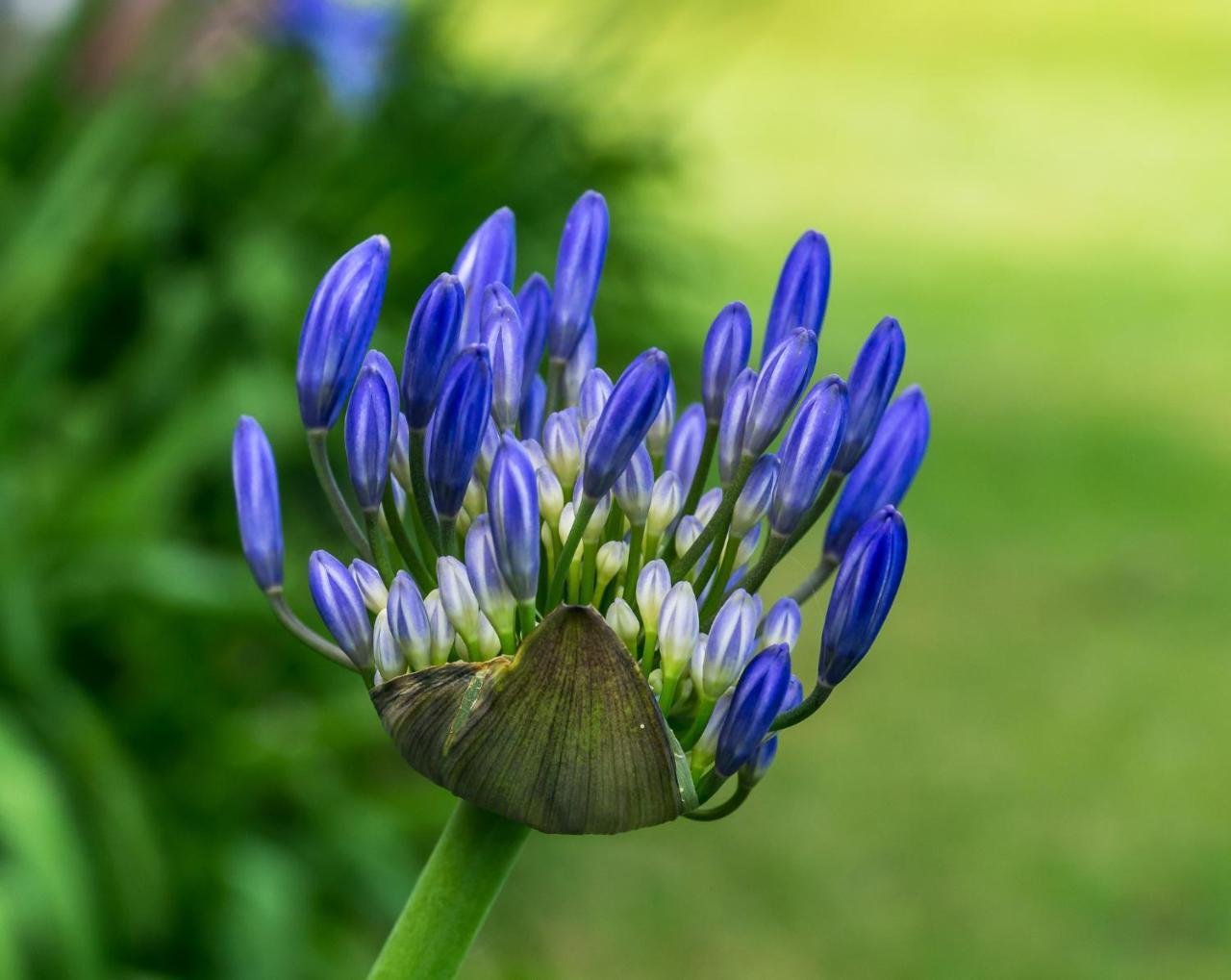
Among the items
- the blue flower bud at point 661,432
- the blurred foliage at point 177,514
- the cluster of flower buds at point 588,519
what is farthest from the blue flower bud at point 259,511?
the blurred foliage at point 177,514

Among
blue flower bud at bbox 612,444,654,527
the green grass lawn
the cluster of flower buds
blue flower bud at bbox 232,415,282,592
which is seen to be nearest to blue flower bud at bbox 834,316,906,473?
the cluster of flower buds

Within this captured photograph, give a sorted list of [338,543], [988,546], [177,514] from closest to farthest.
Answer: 1. [177,514]
2. [338,543]
3. [988,546]

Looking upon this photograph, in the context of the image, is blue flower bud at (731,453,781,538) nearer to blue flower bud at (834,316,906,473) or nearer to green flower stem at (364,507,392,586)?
blue flower bud at (834,316,906,473)

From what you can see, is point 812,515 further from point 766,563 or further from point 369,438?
point 369,438

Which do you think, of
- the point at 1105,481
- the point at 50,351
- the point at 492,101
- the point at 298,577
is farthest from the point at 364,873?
the point at 1105,481

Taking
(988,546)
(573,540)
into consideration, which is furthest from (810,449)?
(988,546)

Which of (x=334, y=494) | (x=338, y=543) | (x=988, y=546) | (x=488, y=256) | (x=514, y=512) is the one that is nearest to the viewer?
(x=514, y=512)

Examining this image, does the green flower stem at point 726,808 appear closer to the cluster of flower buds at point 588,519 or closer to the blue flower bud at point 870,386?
the cluster of flower buds at point 588,519
